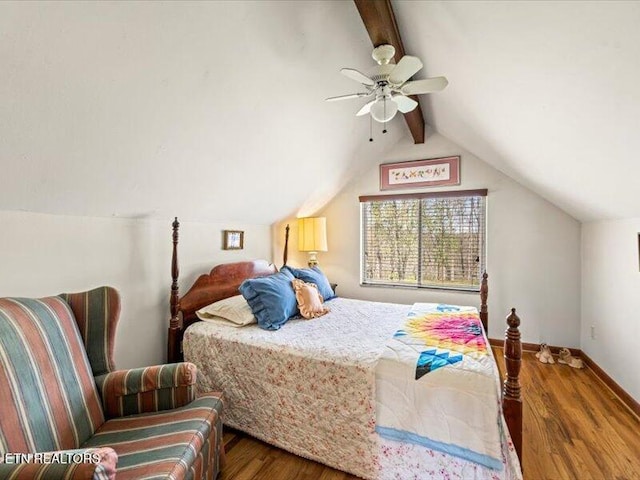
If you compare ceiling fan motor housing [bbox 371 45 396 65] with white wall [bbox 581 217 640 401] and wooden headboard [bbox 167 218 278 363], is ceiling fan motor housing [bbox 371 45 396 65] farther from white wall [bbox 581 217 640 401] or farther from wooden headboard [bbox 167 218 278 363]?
white wall [bbox 581 217 640 401]

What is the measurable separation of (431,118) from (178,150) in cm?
271

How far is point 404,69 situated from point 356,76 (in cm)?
27

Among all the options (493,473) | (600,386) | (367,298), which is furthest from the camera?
(367,298)

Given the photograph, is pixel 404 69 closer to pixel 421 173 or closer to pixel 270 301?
pixel 270 301

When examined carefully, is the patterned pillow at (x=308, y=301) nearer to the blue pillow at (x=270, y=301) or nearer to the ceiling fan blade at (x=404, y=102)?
the blue pillow at (x=270, y=301)

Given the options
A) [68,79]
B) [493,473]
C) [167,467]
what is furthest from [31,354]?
[493,473]

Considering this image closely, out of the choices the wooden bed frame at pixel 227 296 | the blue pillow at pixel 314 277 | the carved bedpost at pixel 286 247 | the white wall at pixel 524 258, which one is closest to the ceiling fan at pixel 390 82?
the wooden bed frame at pixel 227 296

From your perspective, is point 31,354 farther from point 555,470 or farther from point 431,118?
point 431,118

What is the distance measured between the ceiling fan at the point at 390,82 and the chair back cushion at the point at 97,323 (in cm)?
183

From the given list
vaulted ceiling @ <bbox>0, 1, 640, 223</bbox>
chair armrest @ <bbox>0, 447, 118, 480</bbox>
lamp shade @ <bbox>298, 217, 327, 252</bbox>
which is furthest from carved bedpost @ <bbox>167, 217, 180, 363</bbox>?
lamp shade @ <bbox>298, 217, 327, 252</bbox>

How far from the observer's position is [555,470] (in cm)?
171

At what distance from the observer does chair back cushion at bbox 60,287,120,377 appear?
161 cm

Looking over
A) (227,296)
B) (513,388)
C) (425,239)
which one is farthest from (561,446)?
(227,296)

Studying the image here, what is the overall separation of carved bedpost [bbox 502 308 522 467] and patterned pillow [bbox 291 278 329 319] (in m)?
1.47
